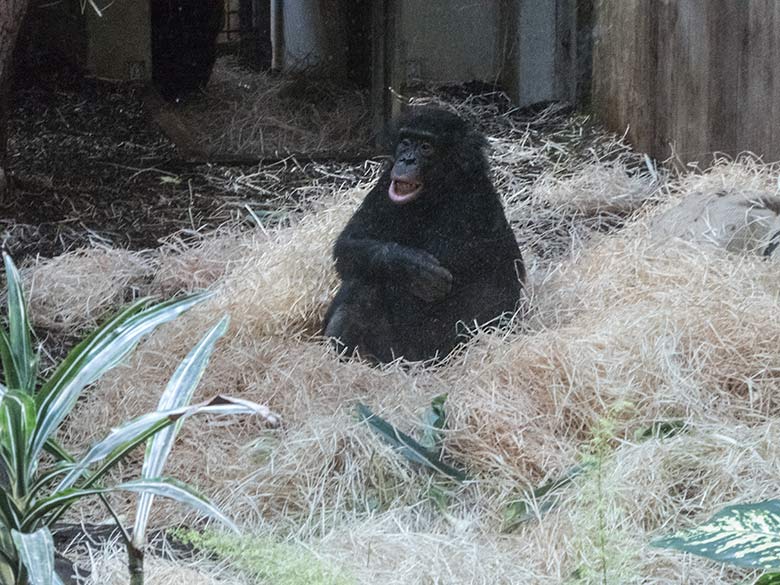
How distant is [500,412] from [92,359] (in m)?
1.43

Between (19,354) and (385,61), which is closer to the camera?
(19,354)

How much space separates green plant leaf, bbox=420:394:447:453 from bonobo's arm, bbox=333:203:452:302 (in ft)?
2.01

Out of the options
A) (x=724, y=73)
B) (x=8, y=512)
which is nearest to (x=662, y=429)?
(x=8, y=512)

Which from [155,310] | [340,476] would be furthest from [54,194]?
[155,310]

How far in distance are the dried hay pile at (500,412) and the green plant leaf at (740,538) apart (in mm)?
365

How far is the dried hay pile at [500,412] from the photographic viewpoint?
2.48 m

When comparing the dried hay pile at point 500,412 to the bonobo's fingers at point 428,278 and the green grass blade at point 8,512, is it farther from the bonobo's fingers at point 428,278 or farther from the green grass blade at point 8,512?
the green grass blade at point 8,512

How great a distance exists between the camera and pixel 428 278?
3652mm

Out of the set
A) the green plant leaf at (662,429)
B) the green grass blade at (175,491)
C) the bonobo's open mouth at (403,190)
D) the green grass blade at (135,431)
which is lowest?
the green plant leaf at (662,429)

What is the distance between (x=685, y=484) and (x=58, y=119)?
299 centimetres

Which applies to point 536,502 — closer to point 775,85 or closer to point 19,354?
point 19,354

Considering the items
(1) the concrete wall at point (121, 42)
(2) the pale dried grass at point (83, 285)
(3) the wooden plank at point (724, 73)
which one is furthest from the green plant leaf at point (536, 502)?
(3) the wooden plank at point (724, 73)

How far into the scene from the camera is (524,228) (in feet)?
14.8

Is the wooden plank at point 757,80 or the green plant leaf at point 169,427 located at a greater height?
the wooden plank at point 757,80
